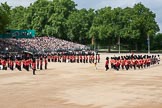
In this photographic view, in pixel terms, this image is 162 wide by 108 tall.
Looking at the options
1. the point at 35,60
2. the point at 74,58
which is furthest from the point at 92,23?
the point at 35,60

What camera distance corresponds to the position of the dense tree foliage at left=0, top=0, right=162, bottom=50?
96.8m

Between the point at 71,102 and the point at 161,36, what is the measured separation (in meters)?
94.3

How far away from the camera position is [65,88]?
933 inches

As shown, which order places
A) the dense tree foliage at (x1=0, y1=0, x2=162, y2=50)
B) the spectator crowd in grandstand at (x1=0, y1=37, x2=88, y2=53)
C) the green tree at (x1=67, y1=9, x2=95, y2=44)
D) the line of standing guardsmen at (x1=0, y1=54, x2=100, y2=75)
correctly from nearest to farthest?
the line of standing guardsmen at (x1=0, y1=54, x2=100, y2=75) → the spectator crowd in grandstand at (x1=0, y1=37, x2=88, y2=53) → the dense tree foliage at (x1=0, y1=0, x2=162, y2=50) → the green tree at (x1=67, y1=9, x2=95, y2=44)

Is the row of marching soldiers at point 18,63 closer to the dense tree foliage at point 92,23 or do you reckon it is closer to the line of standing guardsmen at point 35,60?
the line of standing guardsmen at point 35,60

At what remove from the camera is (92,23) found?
4122 inches

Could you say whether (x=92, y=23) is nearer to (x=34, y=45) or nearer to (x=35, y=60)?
(x=34, y=45)

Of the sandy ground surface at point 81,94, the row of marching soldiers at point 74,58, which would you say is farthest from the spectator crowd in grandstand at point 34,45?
the sandy ground surface at point 81,94

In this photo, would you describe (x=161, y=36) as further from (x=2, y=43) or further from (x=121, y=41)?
(x=2, y=43)

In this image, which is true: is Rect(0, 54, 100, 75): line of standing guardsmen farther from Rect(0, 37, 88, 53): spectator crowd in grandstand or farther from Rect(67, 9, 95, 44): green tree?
Rect(67, 9, 95, 44): green tree

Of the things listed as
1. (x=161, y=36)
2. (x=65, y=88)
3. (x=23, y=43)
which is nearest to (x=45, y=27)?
(x=23, y=43)

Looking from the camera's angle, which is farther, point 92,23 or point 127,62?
point 92,23

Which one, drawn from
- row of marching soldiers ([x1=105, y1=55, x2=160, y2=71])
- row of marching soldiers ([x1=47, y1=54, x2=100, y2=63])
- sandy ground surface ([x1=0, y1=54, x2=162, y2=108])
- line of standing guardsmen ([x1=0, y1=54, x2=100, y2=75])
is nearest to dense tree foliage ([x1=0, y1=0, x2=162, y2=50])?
row of marching soldiers ([x1=47, y1=54, x2=100, y2=63])

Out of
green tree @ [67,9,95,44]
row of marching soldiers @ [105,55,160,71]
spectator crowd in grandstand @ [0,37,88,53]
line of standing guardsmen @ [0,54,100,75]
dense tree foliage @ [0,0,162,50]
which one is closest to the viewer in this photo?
line of standing guardsmen @ [0,54,100,75]
